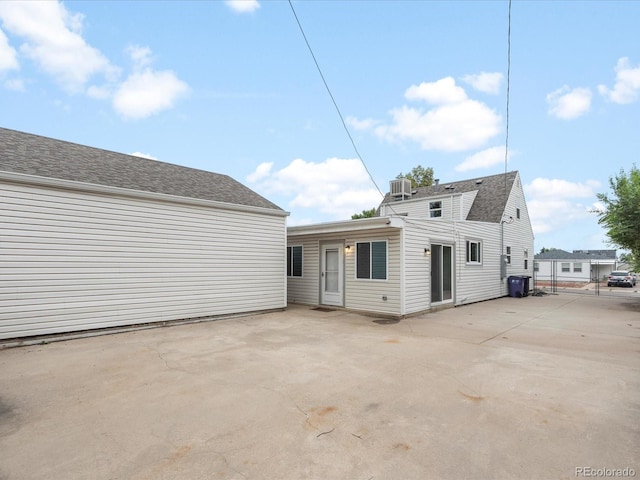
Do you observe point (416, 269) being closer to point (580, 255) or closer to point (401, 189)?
point (401, 189)

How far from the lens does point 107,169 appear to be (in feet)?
27.5

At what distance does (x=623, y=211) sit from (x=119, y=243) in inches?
664

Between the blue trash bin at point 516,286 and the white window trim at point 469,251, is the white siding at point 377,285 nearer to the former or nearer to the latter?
the white window trim at point 469,251

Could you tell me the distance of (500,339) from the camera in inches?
268

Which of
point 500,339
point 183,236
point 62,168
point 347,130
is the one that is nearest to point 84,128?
point 62,168

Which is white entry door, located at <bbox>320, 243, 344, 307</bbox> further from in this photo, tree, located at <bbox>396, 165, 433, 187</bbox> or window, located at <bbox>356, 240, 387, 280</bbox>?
tree, located at <bbox>396, 165, 433, 187</bbox>

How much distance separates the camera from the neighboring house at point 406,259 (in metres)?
9.59

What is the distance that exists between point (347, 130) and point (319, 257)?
14.6 ft

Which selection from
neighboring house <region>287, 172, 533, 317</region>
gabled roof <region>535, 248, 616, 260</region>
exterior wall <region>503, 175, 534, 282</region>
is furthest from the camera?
gabled roof <region>535, 248, 616, 260</region>

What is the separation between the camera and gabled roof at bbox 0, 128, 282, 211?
7.09m

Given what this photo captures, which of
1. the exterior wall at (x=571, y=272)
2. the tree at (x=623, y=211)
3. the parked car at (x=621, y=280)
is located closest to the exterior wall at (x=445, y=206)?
the tree at (x=623, y=211)

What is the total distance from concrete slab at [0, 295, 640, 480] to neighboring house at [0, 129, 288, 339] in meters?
1.08

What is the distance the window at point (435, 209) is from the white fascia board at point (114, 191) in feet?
33.3

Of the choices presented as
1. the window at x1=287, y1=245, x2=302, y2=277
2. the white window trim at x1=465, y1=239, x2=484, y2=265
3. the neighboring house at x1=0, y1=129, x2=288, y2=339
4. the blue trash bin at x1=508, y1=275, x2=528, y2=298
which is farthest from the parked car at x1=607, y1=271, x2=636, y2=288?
the neighboring house at x1=0, y1=129, x2=288, y2=339
